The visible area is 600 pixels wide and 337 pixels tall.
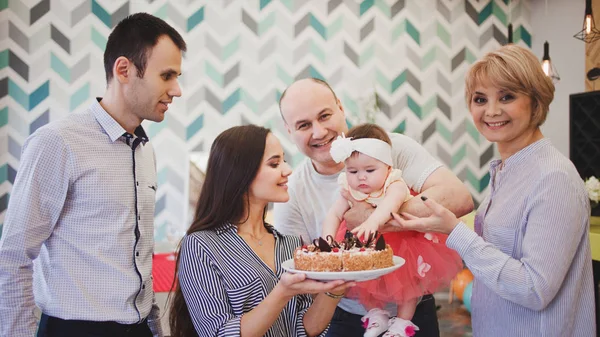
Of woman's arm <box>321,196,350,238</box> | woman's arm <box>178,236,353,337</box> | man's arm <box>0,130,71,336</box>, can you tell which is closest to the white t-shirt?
woman's arm <box>321,196,350,238</box>

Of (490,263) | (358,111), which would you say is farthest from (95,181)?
(358,111)

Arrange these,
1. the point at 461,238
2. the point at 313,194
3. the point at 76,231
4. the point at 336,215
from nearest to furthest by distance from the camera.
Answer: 1. the point at 461,238
2. the point at 76,231
3. the point at 336,215
4. the point at 313,194

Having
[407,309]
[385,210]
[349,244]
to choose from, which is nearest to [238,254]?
[349,244]

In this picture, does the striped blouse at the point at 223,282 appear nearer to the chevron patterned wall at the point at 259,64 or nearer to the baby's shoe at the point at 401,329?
the baby's shoe at the point at 401,329

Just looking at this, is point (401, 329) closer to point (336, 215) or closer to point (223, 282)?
point (336, 215)

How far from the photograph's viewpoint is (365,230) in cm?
182

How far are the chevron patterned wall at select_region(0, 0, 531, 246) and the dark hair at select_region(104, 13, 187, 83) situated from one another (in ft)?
8.73

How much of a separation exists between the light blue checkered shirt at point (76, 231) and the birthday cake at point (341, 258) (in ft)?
2.09

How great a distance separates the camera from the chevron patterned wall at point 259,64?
4.88 meters

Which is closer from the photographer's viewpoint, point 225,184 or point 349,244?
point 349,244

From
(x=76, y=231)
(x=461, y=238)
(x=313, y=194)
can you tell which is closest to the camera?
(x=461, y=238)

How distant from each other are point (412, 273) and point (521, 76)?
74 centimetres

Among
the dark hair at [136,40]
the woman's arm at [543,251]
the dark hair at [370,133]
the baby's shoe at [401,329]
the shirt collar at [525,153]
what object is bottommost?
the baby's shoe at [401,329]

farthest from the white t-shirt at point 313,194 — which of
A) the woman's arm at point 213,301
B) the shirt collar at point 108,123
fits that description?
the shirt collar at point 108,123
